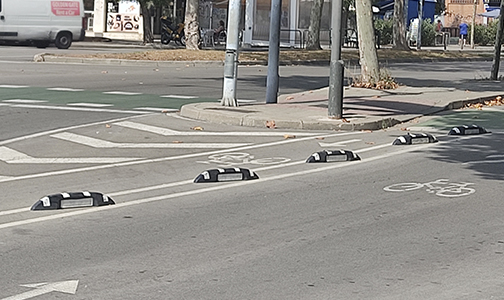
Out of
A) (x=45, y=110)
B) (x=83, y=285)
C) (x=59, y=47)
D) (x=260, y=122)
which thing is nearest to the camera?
(x=83, y=285)

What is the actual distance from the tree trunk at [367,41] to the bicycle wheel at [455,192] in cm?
1241

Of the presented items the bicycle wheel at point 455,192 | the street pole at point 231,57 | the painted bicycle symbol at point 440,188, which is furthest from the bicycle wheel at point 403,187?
the street pole at point 231,57

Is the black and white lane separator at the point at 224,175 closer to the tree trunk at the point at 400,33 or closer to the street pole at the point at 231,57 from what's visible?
the street pole at the point at 231,57

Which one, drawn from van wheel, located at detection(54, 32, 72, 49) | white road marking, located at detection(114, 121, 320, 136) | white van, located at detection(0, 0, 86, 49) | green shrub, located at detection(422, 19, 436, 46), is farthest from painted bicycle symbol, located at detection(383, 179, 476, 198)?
green shrub, located at detection(422, 19, 436, 46)

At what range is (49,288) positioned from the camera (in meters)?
6.16

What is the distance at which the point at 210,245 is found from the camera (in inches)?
294

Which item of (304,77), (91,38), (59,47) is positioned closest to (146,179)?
(304,77)

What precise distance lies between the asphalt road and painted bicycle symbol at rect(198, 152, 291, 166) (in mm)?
40

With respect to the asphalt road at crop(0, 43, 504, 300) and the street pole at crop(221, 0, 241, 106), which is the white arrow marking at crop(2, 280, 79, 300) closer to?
the asphalt road at crop(0, 43, 504, 300)

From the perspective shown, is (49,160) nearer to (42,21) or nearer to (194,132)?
(194,132)

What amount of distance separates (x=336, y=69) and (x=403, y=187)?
18.5 feet

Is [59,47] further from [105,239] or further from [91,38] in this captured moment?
[105,239]

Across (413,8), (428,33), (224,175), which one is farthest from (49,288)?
(413,8)

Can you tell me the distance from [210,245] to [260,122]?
26.1 feet
